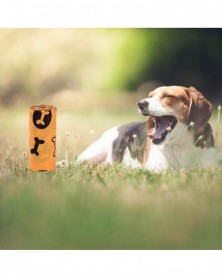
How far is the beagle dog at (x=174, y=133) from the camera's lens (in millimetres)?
3641

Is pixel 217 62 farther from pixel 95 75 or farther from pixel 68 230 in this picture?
pixel 68 230

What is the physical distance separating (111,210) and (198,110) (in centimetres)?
78

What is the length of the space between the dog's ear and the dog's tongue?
118mm

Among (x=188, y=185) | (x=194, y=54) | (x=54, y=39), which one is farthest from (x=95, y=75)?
(x=188, y=185)

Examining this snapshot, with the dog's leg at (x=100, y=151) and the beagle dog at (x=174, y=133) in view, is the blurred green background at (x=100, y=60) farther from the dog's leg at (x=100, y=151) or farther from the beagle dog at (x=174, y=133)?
the dog's leg at (x=100, y=151)

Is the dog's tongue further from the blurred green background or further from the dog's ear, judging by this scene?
the blurred green background

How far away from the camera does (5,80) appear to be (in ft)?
12.7

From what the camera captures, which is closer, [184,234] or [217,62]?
[184,234]

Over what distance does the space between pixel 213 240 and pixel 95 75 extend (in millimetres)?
1186

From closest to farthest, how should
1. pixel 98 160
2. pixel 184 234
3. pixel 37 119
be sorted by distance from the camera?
pixel 184 234 → pixel 37 119 → pixel 98 160

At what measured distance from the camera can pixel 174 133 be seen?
3.65 meters

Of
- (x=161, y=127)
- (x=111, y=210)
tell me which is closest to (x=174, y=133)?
(x=161, y=127)

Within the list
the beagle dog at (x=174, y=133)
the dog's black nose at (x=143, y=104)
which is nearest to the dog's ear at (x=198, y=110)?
the beagle dog at (x=174, y=133)

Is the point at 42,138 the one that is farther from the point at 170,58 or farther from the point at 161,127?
the point at 170,58
